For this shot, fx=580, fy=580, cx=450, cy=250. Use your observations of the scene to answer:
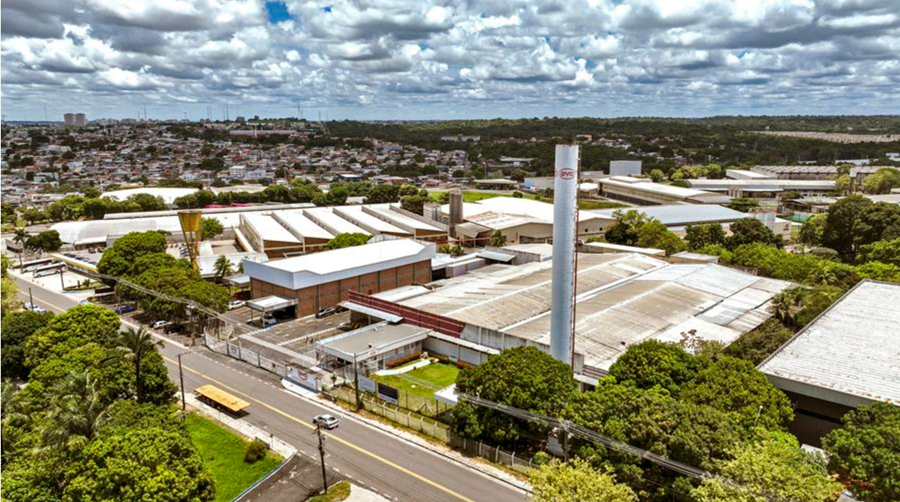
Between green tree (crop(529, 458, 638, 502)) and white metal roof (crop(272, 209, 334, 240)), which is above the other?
white metal roof (crop(272, 209, 334, 240))

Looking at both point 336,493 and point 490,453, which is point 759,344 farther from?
point 336,493

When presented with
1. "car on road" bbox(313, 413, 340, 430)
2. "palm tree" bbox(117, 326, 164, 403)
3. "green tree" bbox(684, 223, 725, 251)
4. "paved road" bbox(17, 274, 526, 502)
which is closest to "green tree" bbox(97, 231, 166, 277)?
"paved road" bbox(17, 274, 526, 502)

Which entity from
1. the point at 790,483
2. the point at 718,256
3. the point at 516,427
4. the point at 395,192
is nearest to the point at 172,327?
the point at 516,427

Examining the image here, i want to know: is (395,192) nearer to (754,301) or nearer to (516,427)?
(754,301)

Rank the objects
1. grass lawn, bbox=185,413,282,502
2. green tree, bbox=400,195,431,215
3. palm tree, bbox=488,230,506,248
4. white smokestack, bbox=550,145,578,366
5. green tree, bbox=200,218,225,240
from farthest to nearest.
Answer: green tree, bbox=400,195,431,215
green tree, bbox=200,218,225,240
palm tree, bbox=488,230,506,248
white smokestack, bbox=550,145,578,366
grass lawn, bbox=185,413,282,502

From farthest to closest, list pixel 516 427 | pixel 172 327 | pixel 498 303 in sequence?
pixel 172 327
pixel 498 303
pixel 516 427

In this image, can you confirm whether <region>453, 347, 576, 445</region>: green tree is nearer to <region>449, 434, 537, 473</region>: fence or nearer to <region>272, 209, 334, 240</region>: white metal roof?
<region>449, 434, 537, 473</region>: fence
